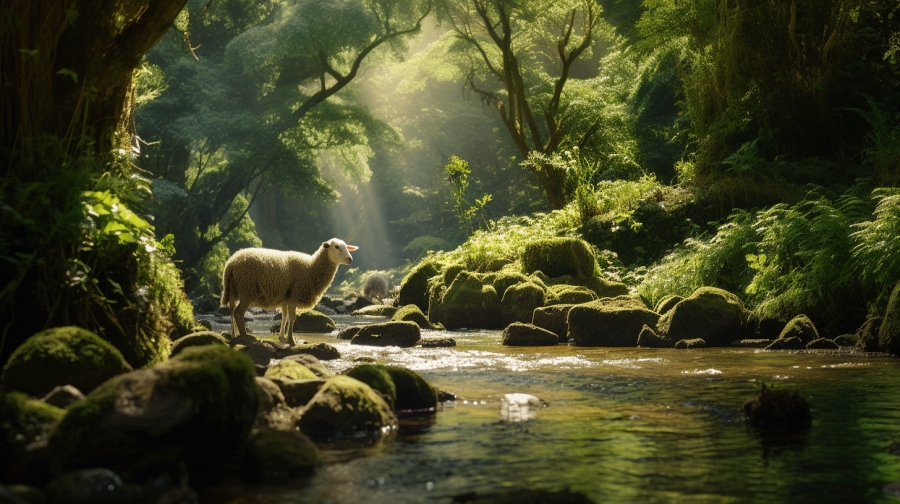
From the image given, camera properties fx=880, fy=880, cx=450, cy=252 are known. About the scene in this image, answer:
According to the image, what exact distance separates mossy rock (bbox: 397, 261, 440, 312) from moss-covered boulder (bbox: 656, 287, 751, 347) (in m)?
8.21

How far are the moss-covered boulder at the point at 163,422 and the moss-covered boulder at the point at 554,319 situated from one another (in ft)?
29.3

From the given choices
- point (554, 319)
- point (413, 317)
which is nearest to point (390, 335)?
point (554, 319)

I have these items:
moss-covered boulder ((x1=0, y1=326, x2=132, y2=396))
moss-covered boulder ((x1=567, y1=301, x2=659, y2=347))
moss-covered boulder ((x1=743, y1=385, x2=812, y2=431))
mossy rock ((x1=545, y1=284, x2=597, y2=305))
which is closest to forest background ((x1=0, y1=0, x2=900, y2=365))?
moss-covered boulder ((x1=0, y1=326, x2=132, y2=396))

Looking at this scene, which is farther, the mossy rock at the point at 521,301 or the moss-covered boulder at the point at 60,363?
the mossy rock at the point at 521,301

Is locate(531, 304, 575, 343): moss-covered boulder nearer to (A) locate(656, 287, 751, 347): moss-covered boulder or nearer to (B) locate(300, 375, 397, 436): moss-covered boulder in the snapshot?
(A) locate(656, 287, 751, 347): moss-covered boulder

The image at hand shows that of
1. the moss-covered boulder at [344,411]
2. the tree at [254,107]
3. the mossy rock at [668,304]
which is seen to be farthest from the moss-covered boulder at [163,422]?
the tree at [254,107]

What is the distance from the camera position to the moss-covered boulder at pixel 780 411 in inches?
226

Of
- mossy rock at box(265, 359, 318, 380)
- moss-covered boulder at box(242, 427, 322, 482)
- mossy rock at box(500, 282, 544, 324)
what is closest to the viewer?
moss-covered boulder at box(242, 427, 322, 482)

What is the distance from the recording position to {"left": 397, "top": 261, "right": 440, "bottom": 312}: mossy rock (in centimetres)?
1923

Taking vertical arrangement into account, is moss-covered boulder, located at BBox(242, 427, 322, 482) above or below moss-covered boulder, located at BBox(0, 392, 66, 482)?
below

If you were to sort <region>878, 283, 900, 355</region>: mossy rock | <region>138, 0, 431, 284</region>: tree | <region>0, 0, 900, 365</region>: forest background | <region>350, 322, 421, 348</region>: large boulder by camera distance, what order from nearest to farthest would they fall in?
<region>0, 0, 900, 365</region>: forest background
<region>878, 283, 900, 355</region>: mossy rock
<region>350, 322, 421, 348</region>: large boulder
<region>138, 0, 431, 284</region>: tree

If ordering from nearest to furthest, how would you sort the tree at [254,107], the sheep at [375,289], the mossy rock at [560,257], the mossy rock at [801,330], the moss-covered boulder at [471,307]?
the mossy rock at [801,330] → the moss-covered boulder at [471,307] → the mossy rock at [560,257] → the sheep at [375,289] → the tree at [254,107]

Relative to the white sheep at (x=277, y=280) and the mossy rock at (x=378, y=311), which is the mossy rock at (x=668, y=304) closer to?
the white sheep at (x=277, y=280)

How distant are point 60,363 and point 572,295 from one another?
10274mm
